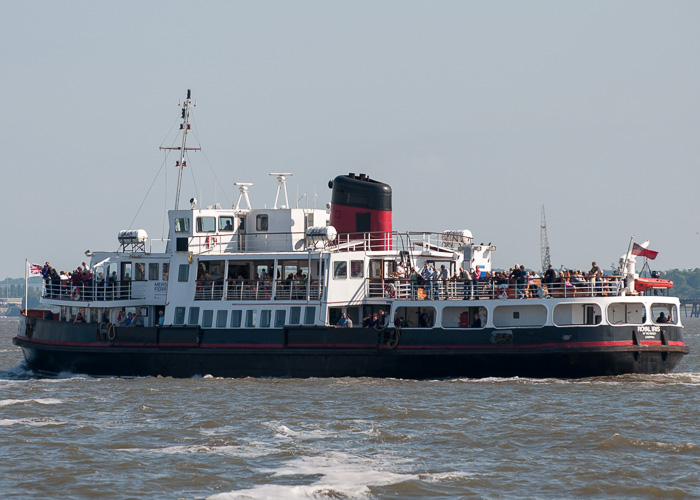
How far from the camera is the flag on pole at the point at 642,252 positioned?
3141 centimetres

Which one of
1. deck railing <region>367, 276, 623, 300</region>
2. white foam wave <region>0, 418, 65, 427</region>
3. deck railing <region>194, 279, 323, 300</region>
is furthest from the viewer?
deck railing <region>194, 279, 323, 300</region>

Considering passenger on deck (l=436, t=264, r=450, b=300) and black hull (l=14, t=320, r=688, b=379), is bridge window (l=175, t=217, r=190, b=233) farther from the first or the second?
passenger on deck (l=436, t=264, r=450, b=300)

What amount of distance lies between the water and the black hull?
0.55 m

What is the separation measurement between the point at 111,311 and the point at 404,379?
38.0 ft

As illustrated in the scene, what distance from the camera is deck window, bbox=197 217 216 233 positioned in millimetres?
35406

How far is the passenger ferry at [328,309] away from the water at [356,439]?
930 millimetres

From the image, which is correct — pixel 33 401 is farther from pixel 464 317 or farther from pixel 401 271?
pixel 464 317

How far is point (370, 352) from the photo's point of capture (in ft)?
104

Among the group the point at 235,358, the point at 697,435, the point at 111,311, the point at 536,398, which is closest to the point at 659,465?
the point at 697,435

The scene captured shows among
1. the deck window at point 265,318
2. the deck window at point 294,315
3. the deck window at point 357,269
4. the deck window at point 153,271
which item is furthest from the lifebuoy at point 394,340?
the deck window at point 153,271

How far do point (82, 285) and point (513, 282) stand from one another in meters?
15.9

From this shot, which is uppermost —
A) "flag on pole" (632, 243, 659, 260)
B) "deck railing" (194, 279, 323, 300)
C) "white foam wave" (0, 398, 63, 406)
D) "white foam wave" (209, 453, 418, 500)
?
"flag on pole" (632, 243, 659, 260)

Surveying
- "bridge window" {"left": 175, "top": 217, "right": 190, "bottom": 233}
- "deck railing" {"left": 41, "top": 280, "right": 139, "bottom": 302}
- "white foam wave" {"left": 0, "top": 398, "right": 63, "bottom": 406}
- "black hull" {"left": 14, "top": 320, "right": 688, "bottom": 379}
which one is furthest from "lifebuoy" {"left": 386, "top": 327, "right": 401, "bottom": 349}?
"white foam wave" {"left": 0, "top": 398, "right": 63, "bottom": 406}

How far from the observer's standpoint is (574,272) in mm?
31297
